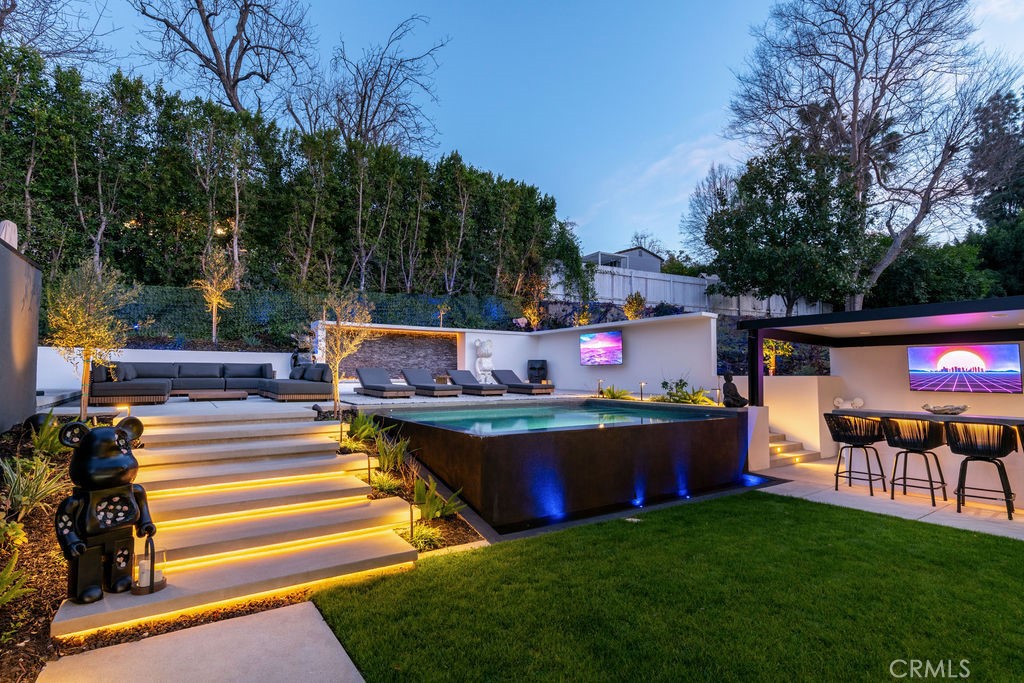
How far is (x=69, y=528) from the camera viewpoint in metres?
2.78

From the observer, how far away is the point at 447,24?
18031mm

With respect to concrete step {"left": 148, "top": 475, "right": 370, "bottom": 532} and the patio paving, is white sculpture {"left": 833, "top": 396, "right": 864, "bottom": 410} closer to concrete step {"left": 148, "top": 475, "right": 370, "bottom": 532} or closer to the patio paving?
the patio paving

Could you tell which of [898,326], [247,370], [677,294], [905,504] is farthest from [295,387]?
[677,294]

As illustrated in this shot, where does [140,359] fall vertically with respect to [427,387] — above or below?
above

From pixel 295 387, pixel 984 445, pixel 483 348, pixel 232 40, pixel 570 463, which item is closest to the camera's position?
pixel 570 463

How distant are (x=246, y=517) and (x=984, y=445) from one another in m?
7.43

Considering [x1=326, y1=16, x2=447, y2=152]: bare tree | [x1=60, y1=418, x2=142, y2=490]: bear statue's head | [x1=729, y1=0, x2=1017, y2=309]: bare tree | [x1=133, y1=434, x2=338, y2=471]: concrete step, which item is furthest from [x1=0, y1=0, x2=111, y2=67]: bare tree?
[x1=729, y1=0, x2=1017, y2=309]: bare tree

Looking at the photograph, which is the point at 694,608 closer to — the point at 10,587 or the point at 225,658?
the point at 225,658

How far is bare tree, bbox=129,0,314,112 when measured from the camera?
50.6 ft

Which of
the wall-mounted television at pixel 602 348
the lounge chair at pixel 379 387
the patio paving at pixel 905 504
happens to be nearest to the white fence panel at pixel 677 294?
the wall-mounted television at pixel 602 348

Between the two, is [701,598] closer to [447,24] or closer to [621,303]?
[621,303]

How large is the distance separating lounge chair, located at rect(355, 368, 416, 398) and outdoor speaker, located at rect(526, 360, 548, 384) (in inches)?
207

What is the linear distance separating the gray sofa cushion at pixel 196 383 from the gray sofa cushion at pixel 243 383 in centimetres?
12

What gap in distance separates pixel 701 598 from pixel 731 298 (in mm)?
19386
